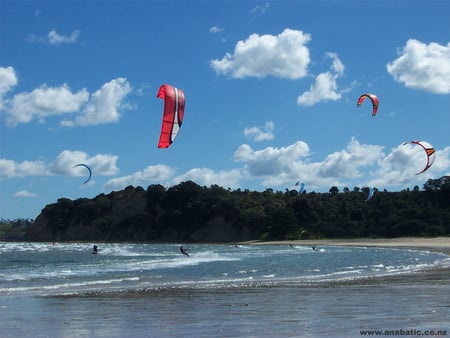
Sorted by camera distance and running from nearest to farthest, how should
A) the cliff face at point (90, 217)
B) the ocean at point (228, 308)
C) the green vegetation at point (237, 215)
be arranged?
the ocean at point (228, 308) → the green vegetation at point (237, 215) → the cliff face at point (90, 217)

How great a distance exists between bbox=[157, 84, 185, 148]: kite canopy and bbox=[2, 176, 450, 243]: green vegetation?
201 feet

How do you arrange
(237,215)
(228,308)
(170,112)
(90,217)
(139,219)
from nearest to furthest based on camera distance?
(228,308) → (170,112) → (237,215) → (139,219) → (90,217)

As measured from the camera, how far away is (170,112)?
1405 cm

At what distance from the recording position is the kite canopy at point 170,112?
1385cm

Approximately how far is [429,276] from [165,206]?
285 feet

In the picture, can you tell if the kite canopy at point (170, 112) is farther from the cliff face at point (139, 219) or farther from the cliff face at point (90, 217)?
the cliff face at point (90, 217)

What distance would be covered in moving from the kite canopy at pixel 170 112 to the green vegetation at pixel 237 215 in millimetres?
61177

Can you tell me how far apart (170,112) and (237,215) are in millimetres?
82217

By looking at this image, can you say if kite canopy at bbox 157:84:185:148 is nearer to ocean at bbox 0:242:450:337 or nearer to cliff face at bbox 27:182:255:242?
ocean at bbox 0:242:450:337

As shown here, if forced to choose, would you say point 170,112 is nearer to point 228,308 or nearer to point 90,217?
point 228,308

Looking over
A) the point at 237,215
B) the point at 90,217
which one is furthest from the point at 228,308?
the point at 90,217

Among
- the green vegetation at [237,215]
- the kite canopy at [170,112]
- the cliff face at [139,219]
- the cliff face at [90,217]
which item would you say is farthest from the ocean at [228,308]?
the cliff face at [90,217]

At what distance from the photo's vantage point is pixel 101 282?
21.9 m

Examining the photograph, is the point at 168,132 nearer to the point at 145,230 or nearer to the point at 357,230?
the point at 357,230
